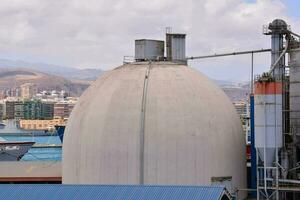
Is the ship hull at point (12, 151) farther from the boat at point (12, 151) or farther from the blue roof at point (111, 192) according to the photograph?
the blue roof at point (111, 192)

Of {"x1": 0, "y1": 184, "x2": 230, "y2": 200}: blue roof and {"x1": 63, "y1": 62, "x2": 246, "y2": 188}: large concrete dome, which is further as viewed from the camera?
{"x1": 63, "y1": 62, "x2": 246, "y2": 188}: large concrete dome

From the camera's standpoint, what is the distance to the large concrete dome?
3262 cm

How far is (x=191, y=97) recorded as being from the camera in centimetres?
3428

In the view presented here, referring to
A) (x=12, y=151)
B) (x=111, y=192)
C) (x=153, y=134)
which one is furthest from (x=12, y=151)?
(x=111, y=192)

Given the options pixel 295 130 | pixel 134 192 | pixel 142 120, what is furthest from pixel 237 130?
pixel 134 192

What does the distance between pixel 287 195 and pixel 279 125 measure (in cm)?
438

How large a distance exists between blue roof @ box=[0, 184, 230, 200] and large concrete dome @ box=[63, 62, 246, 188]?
539cm

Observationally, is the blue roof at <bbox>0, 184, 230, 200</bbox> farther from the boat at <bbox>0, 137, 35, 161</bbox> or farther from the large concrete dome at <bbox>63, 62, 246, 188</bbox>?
the boat at <bbox>0, 137, 35, 161</bbox>

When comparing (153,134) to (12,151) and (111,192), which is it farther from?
(12,151)

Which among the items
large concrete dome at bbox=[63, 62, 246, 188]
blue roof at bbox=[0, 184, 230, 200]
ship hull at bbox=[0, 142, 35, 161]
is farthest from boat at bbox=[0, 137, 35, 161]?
blue roof at bbox=[0, 184, 230, 200]

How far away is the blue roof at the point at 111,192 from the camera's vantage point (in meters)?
26.0

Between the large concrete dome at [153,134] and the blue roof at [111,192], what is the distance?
5386mm

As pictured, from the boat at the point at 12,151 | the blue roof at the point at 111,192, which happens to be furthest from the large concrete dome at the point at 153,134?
the boat at the point at 12,151

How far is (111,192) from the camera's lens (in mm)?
26984
